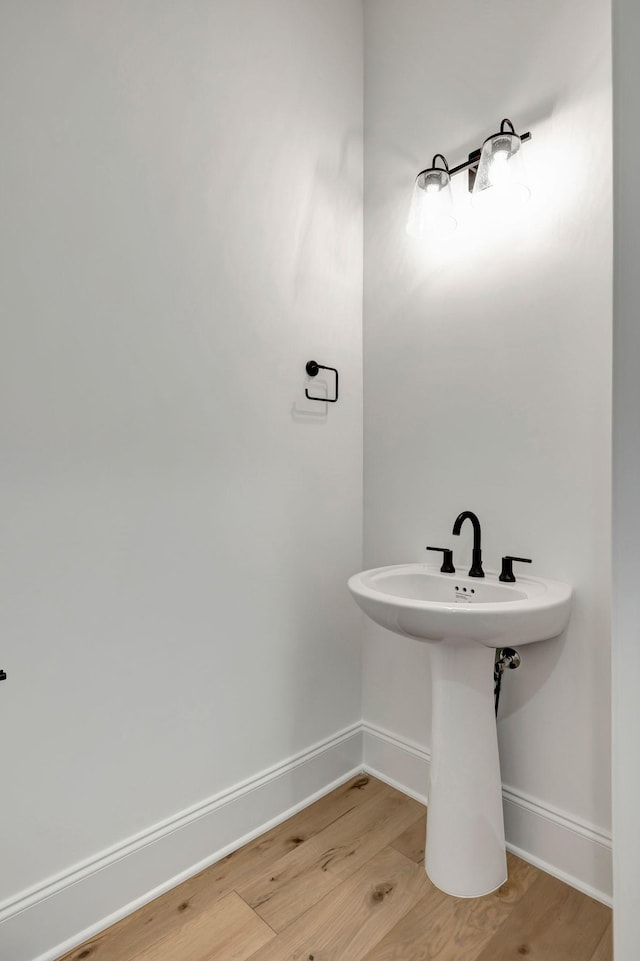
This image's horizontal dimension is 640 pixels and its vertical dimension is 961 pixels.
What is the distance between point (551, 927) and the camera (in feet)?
4.07

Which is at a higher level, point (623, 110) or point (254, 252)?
point (254, 252)

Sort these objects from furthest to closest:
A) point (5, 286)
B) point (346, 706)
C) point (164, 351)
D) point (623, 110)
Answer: point (346, 706) → point (164, 351) → point (5, 286) → point (623, 110)

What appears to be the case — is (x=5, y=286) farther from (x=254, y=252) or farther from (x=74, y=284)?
(x=254, y=252)

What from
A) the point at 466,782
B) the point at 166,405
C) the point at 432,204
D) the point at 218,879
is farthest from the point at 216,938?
the point at 432,204

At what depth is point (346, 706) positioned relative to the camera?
6.20 ft

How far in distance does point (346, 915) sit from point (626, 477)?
1284 millimetres

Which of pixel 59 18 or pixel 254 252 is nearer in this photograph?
pixel 59 18

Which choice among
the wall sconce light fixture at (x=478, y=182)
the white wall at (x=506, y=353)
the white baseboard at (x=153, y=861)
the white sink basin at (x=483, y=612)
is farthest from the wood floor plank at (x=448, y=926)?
the wall sconce light fixture at (x=478, y=182)

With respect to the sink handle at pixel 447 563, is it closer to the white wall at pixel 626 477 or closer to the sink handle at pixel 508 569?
the sink handle at pixel 508 569

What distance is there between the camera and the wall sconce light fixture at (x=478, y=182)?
1406 mm

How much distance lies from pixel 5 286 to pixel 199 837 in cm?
146

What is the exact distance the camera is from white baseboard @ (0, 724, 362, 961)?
1.15 m

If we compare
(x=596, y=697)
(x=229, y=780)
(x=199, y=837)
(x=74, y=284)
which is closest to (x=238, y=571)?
(x=229, y=780)

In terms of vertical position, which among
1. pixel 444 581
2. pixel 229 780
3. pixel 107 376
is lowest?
pixel 229 780
